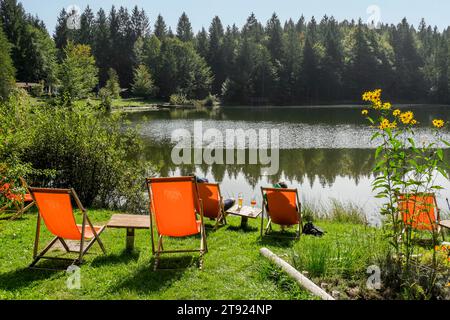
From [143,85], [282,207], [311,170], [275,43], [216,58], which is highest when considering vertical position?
[275,43]

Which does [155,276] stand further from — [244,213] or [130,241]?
[244,213]

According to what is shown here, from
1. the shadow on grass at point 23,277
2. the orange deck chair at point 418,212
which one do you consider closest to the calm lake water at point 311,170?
the orange deck chair at point 418,212

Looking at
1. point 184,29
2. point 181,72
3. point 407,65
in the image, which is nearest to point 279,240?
point 181,72

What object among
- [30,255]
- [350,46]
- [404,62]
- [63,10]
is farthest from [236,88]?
[30,255]

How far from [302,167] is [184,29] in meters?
90.9

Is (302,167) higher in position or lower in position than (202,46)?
lower

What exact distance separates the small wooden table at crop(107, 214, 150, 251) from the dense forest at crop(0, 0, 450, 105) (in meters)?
71.6

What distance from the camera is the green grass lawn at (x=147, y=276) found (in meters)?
4.73

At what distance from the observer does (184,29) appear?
339 ft

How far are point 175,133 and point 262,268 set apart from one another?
90.6 ft

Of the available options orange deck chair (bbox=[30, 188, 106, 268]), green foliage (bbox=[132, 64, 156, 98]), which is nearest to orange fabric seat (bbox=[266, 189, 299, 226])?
orange deck chair (bbox=[30, 188, 106, 268])

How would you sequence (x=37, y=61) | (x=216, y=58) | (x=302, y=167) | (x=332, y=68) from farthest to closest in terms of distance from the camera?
1. (x=216, y=58)
2. (x=332, y=68)
3. (x=37, y=61)
4. (x=302, y=167)

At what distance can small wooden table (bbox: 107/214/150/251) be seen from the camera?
20.0ft
